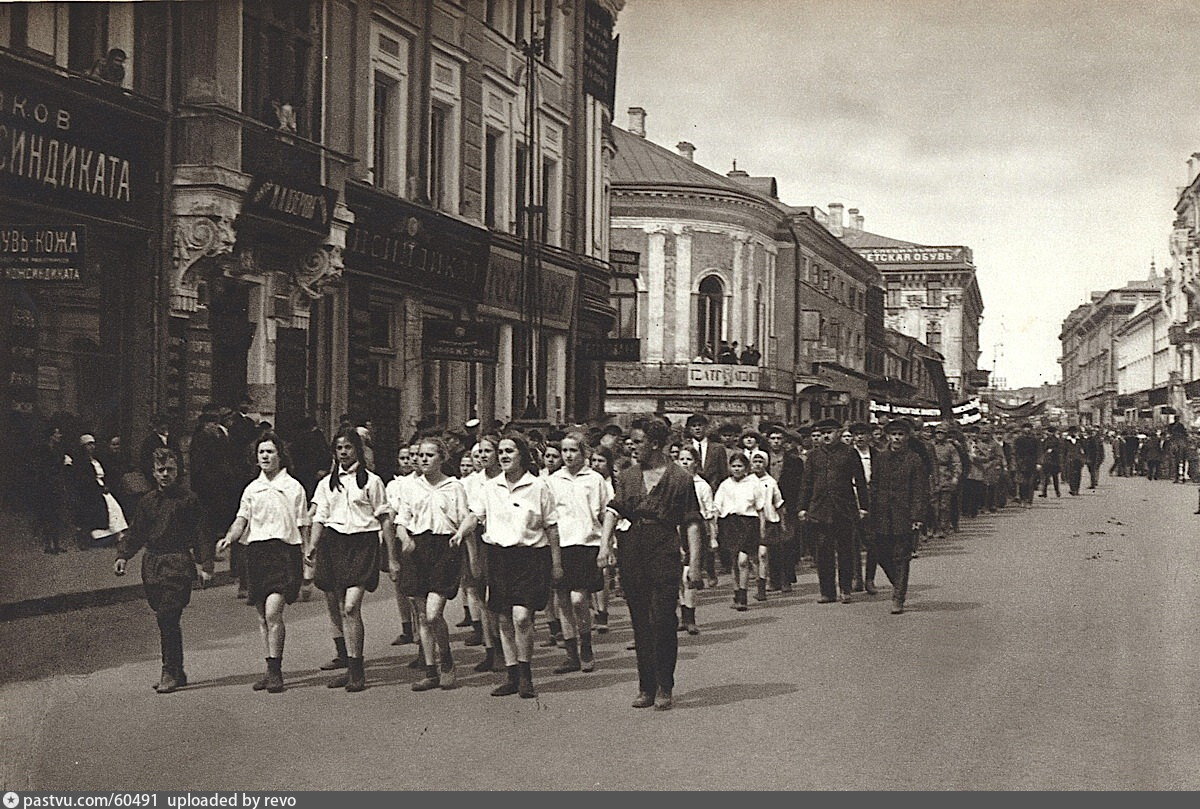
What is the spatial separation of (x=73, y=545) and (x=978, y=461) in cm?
1758

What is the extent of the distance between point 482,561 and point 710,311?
1073 inches

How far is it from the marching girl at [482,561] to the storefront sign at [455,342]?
839cm

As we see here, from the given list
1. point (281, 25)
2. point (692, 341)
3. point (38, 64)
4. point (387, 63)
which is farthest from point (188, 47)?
point (692, 341)

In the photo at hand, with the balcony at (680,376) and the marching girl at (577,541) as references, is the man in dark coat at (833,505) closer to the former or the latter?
the marching girl at (577,541)

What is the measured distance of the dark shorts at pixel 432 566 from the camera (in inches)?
321

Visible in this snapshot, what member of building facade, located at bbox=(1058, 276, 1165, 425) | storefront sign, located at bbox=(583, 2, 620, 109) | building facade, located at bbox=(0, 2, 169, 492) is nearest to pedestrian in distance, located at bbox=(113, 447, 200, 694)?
building facade, located at bbox=(0, 2, 169, 492)

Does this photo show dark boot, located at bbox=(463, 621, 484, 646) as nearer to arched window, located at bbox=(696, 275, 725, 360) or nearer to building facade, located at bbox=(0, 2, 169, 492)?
building facade, located at bbox=(0, 2, 169, 492)

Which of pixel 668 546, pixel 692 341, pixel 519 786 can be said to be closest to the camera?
pixel 519 786

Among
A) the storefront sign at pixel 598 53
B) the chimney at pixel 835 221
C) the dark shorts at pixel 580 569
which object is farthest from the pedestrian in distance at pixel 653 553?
the chimney at pixel 835 221

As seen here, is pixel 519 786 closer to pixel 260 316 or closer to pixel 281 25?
pixel 260 316

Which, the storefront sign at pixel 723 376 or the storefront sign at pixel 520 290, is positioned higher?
the storefront sign at pixel 520 290

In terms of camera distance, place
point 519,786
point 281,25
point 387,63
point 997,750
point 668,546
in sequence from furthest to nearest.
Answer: point 387,63, point 281,25, point 668,546, point 997,750, point 519,786

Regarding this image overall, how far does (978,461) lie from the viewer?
23.7m

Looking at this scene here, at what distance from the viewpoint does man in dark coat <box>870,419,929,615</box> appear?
11.6 meters
